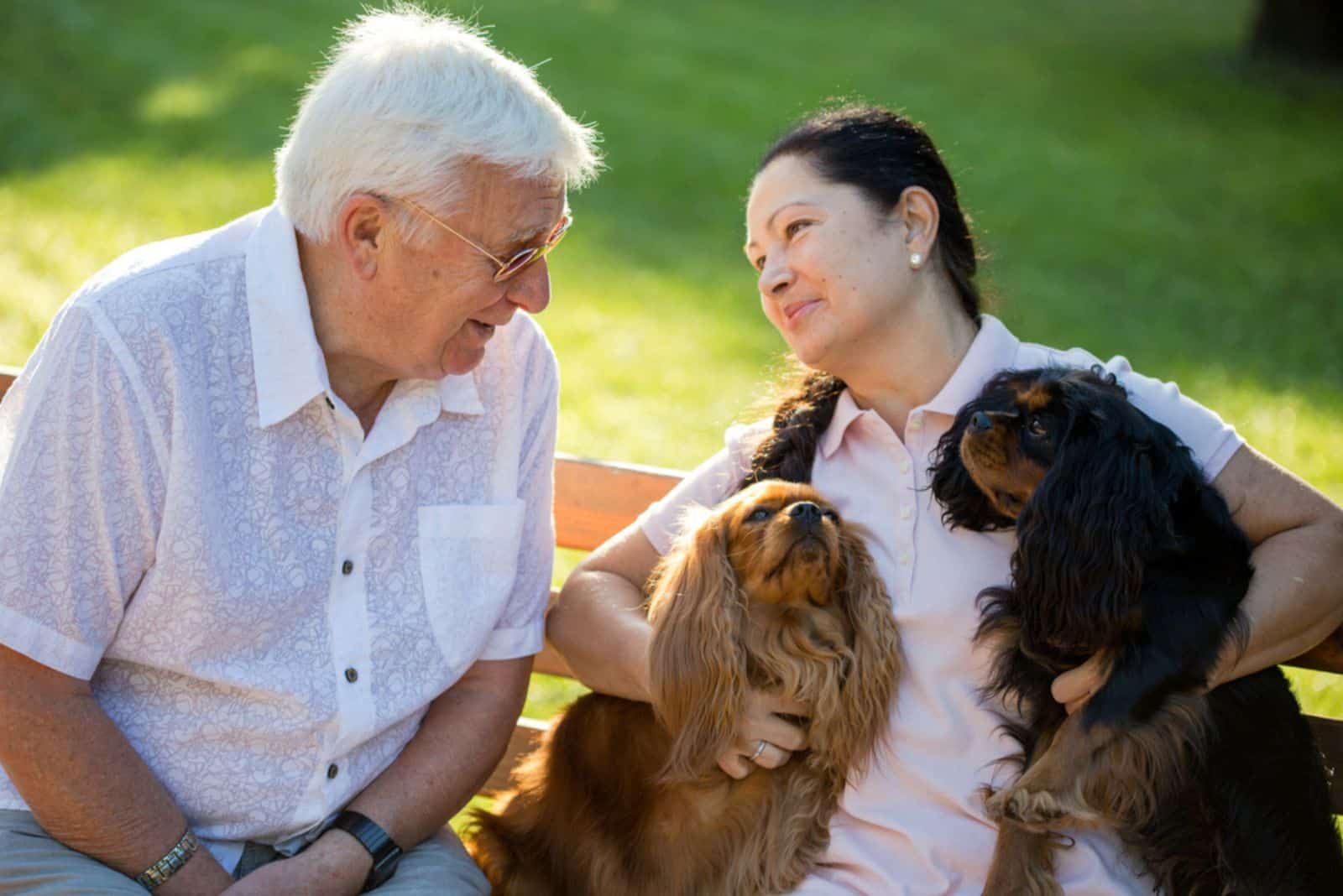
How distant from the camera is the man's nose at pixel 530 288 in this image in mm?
2641

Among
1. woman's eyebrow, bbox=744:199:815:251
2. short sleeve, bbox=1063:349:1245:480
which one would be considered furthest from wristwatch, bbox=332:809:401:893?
short sleeve, bbox=1063:349:1245:480

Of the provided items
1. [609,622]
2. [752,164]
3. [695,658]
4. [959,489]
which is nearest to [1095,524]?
[959,489]

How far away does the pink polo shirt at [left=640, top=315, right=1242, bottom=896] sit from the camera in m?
2.66

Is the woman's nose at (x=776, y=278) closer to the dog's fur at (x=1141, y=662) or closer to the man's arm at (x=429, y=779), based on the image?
the dog's fur at (x=1141, y=662)

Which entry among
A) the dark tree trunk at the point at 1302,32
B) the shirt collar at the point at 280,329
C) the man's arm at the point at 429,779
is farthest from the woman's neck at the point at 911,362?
the dark tree trunk at the point at 1302,32

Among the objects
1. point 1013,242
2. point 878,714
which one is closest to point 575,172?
point 878,714

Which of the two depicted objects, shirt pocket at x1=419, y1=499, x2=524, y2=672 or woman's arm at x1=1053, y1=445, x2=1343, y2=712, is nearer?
woman's arm at x1=1053, y1=445, x2=1343, y2=712

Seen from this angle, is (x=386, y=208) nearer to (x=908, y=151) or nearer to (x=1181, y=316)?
(x=908, y=151)

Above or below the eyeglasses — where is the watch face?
below

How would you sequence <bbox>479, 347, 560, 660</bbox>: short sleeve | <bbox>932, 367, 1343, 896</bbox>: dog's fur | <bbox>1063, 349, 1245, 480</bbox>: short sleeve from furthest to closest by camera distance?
<bbox>479, 347, 560, 660</bbox>: short sleeve < <bbox>1063, 349, 1245, 480</bbox>: short sleeve < <bbox>932, 367, 1343, 896</bbox>: dog's fur

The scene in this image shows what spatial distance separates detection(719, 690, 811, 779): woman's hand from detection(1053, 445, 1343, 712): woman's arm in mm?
546

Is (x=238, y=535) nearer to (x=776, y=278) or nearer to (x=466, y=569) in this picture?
(x=466, y=569)

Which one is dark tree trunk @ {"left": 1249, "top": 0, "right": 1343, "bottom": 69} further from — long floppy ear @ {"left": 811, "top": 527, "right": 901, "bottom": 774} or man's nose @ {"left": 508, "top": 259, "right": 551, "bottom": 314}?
man's nose @ {"left": 508, "top": 259, "right": 551, "bottom": 314}

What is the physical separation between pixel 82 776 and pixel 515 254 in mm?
1111
